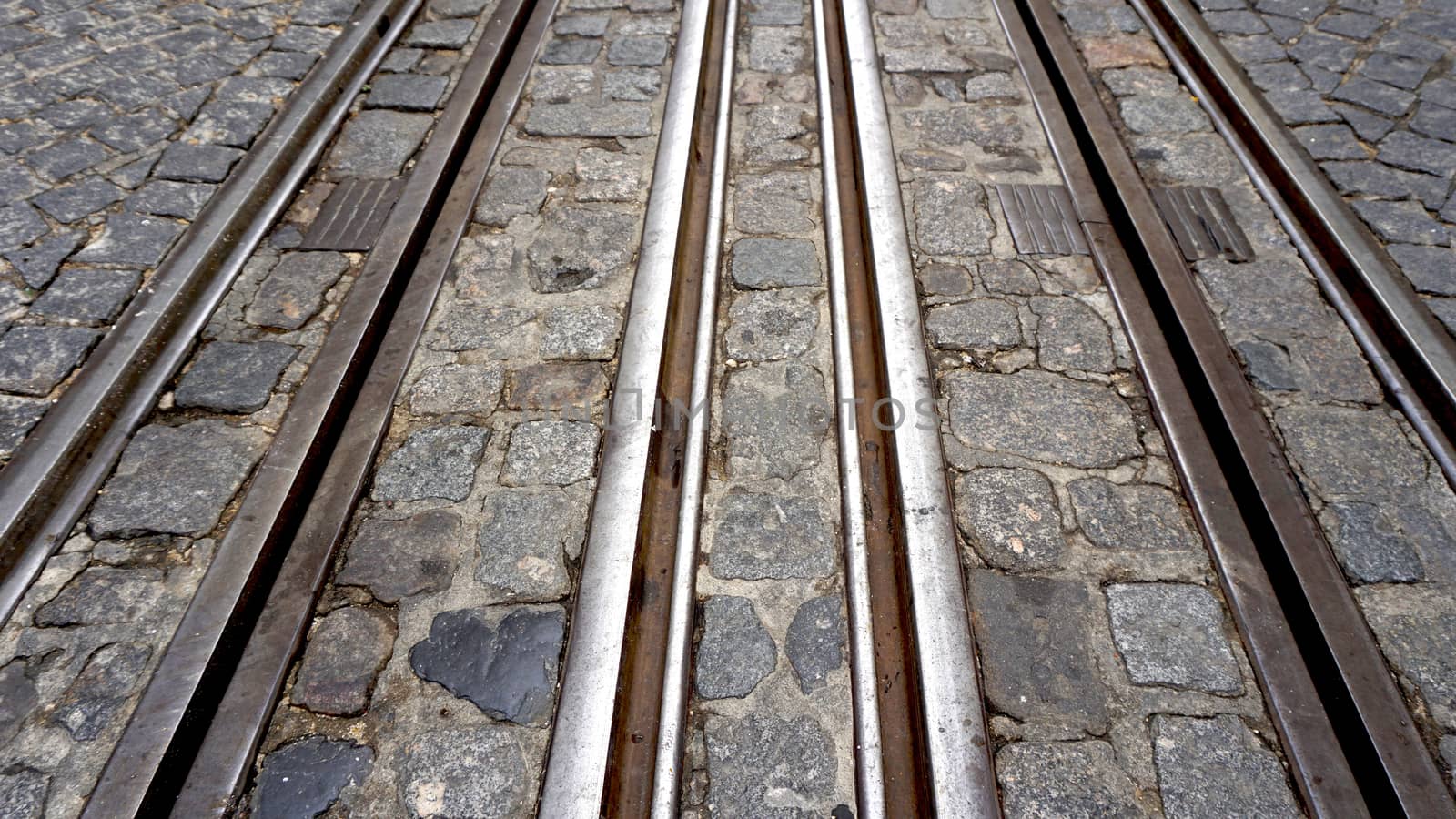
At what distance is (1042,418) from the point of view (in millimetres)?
2883

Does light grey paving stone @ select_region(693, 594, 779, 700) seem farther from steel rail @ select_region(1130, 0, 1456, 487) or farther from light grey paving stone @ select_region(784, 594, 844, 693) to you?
steel rail @ select_region(1130, 0, 1456, 487)

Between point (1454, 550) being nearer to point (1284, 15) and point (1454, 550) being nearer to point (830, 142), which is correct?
point (830, 142)

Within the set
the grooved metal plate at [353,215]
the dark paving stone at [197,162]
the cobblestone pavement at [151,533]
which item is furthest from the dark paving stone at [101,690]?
the dark paving stone at [197,162]

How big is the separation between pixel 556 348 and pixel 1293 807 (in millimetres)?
2464

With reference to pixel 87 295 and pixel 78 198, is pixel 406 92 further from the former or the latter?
pixel 87 295

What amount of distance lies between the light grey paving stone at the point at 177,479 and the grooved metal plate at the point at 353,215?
0.94m

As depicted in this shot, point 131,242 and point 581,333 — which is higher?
point 131,242

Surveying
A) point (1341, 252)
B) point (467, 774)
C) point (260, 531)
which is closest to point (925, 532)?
point (467, 774)

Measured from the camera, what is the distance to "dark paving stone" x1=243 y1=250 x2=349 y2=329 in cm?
317

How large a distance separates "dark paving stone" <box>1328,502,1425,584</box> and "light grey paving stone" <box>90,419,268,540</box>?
10.6 feet

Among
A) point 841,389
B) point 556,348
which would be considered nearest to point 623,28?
point 556,348

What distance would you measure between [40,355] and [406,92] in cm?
205

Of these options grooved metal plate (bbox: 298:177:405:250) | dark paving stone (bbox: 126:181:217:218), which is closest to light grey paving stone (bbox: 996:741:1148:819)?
grooved metal plate (bbox: 298:177:405:250)

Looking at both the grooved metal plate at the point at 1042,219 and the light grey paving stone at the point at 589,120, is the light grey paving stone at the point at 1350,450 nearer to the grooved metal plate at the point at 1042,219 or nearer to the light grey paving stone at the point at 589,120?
the grooved metal plate at the point at 1042,219
